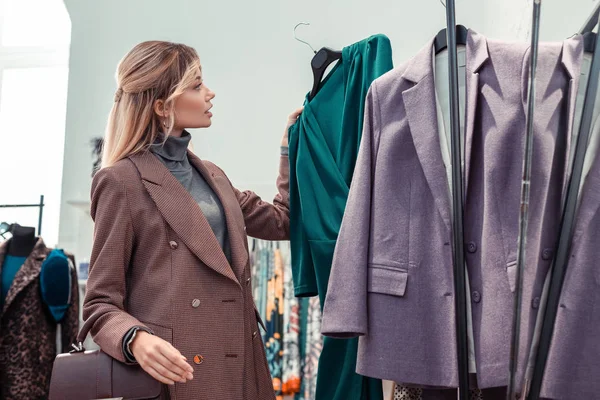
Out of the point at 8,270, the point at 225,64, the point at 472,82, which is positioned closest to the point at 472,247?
the point at 472,82

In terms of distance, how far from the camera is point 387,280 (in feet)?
6.16

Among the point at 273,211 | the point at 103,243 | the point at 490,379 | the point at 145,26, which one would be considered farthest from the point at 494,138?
the point at 145,26

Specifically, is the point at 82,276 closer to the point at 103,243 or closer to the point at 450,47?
the point at 103,243

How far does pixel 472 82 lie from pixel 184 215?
0.93m

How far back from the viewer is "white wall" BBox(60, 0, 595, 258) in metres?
4.64

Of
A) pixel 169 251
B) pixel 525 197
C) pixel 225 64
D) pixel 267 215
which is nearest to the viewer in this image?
pixel 525 197

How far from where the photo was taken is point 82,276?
4574mm

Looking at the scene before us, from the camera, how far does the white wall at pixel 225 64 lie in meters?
4.64

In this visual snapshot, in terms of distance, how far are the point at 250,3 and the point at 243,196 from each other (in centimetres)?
261

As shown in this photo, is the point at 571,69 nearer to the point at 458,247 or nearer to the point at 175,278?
the point at 458,247

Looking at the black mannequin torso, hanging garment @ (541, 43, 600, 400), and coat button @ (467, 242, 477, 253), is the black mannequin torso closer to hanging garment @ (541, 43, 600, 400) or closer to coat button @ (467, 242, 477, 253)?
coat button @ (467, 242, 477, 253)

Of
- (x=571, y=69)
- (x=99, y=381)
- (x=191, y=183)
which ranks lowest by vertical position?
(x=99, y=381)

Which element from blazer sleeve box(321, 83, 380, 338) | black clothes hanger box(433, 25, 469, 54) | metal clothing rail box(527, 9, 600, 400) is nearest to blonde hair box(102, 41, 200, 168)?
blazer sleeve box(321, 83, 380, 338)

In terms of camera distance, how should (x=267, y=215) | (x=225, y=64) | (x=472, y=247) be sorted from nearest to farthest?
(x=472, y=247) < (x=267, y=215) < (x=225, y=64)
